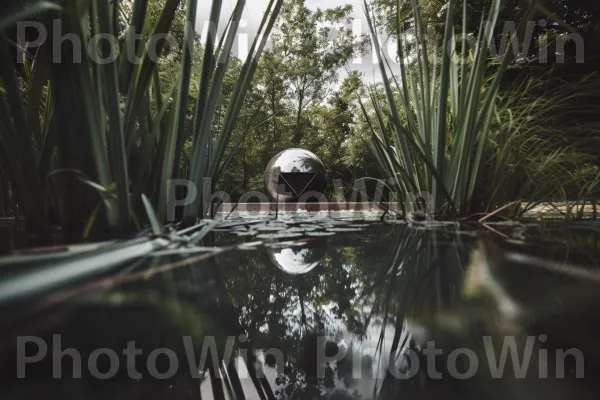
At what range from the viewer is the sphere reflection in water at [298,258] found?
48 cm

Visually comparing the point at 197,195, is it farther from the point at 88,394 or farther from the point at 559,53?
Result: the point at 559,53

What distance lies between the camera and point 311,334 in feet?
0.83

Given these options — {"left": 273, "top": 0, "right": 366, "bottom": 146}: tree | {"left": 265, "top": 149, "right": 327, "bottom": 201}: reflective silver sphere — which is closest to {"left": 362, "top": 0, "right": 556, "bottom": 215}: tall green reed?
{"left": 265, "top": 149, "right": 327, "bottom": 201}: reflective silver sphere

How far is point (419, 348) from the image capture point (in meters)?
0.23

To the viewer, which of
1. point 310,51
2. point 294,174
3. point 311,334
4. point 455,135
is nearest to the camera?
point 311,334

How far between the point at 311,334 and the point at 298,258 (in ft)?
0.99

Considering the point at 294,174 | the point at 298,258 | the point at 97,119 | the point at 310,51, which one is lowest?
the point at 298,258

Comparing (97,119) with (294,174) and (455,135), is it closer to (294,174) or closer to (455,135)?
(455,135)

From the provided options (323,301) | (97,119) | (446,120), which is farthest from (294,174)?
(323,301)

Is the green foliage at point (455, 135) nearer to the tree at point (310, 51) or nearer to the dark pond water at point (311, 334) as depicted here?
the dark pond water at point (311, 334)

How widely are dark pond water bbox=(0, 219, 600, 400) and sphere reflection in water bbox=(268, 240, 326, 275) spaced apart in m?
0.03

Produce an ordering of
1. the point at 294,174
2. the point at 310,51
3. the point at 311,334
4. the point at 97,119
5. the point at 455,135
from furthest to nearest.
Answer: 1. the point at 310,51
2. the point at 294,174
3. the point at 455,135
4. the point at 97,119
5. the point at 311,334

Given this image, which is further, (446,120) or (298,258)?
(446,120)

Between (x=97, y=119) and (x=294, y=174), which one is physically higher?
(x=294, y=174)
